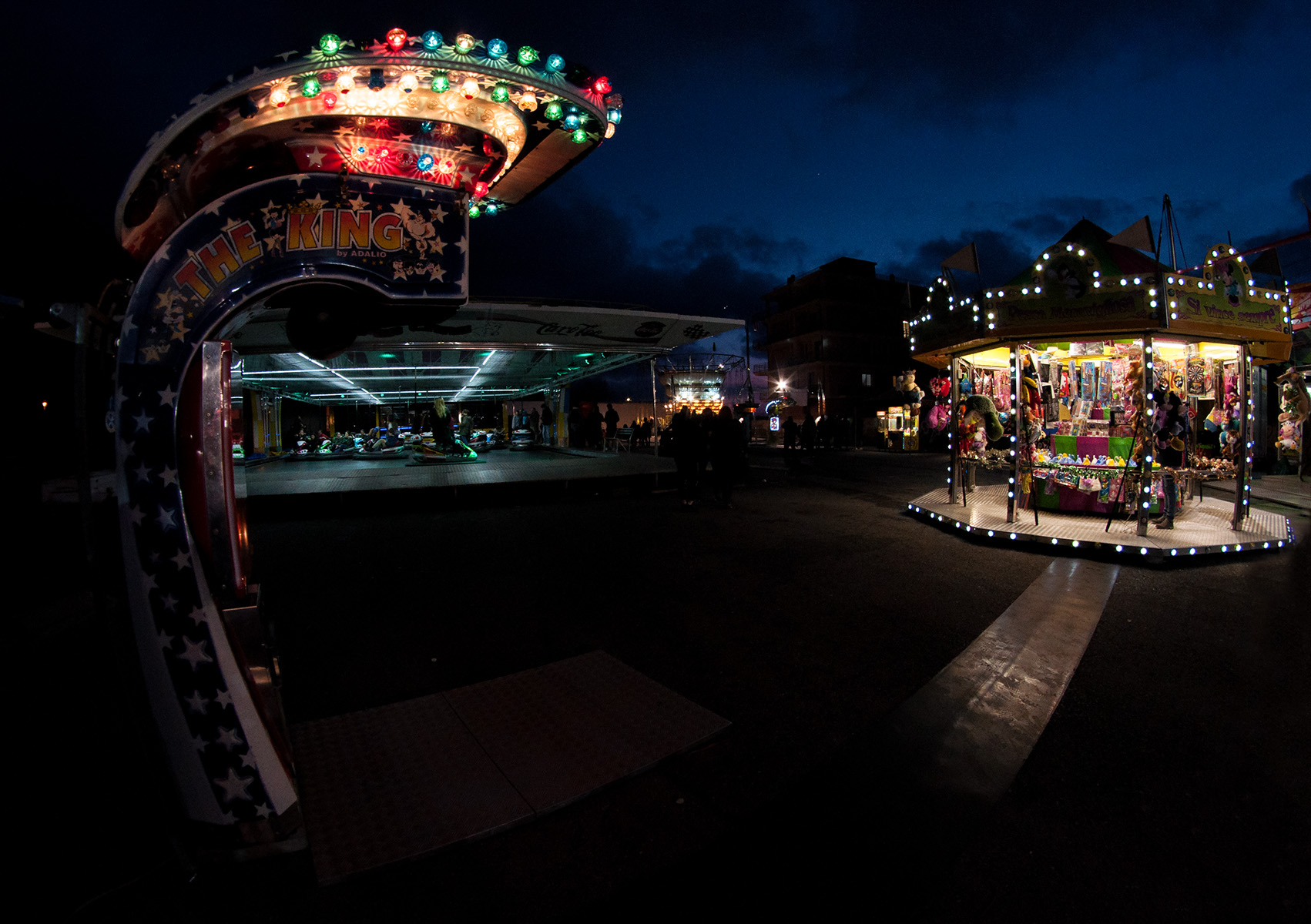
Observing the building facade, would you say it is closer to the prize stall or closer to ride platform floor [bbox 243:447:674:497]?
ride platform floor [bbox 243:447:674:497]

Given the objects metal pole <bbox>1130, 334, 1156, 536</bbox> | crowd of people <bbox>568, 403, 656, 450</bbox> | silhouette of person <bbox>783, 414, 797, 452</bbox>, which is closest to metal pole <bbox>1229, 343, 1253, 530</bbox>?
metal pole <bbox>1130, 334, 1156, 536</bbox>

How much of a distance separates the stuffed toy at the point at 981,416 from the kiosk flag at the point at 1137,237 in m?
2.77

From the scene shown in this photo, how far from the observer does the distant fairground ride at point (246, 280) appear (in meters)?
2.22

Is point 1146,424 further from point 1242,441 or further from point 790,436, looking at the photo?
point 790,436

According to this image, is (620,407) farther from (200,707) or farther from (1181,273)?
(200,707)

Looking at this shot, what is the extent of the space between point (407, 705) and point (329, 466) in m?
15.0

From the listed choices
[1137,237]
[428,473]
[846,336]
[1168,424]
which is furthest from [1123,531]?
[846,336]

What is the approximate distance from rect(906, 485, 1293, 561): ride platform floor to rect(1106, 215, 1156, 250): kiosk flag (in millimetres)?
3903

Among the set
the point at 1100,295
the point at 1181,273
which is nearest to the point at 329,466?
the point at 1100,295

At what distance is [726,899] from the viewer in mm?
2076

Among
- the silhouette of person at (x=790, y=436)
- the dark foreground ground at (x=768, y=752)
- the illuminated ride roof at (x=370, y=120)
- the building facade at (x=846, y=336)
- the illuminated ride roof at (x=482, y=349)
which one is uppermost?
the building facade at (x=846, y=336)

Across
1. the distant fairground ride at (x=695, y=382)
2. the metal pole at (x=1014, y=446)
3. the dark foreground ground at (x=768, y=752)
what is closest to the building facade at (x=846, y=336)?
the distant fairground ride at (x=695, y=382)

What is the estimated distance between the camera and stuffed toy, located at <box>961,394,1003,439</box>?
9.46m

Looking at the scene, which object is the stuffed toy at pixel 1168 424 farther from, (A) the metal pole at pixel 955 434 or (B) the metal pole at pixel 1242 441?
(A) the metal pole at pixel 955 434
